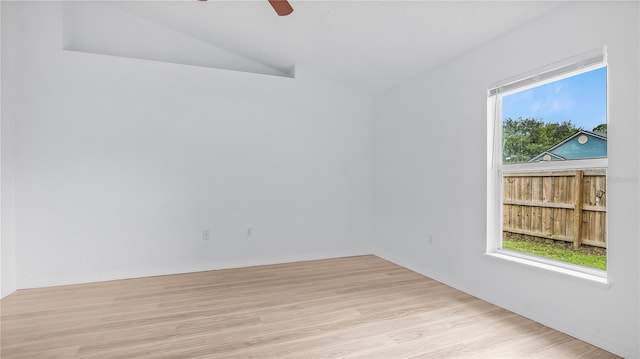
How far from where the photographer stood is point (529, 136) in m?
2.69

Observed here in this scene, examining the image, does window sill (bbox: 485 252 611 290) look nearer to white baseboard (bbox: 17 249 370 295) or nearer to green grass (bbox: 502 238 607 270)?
green grass (bbox: 502 238 607 270)

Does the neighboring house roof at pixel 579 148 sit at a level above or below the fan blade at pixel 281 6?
below

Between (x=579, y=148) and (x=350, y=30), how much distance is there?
221 centimetres

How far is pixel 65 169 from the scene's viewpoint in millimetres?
3318

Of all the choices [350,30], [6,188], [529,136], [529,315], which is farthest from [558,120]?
[6,188]

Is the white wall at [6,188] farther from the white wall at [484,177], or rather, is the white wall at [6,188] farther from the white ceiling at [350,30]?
the white wall at [484,177]

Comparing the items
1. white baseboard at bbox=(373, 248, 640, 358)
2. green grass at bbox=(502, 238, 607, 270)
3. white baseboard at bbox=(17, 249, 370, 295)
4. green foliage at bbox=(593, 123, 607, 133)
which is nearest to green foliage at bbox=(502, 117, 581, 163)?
green foliage at bbox=(593, 123, 607, 133)

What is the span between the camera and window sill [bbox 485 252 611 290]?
2.03 m

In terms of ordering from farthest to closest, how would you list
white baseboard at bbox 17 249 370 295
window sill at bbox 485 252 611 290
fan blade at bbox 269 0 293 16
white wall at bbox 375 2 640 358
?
1. white baseboard at bbox 17 249 370 295
2. fan blade at bbox 269 0 293 16
3. window sill at bbox 485 252 611 290
4. white wall at bbox 375 2 640 358

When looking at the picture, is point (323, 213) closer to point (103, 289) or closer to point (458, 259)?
point (458, 259)

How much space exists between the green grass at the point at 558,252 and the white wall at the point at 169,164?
216 centimetres

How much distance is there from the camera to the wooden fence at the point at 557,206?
2199 millimetres

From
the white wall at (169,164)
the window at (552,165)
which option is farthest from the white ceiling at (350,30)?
the window at (552,165)

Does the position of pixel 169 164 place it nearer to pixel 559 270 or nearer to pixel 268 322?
pixel 268 322
